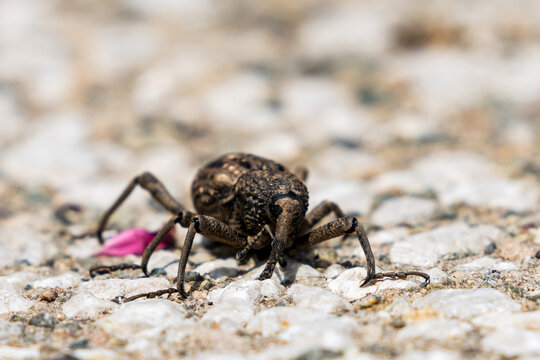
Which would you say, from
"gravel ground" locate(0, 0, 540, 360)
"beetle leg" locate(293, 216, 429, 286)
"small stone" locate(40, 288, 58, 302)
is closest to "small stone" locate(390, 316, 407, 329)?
"gravel ground" locate(0, 0, 540, 360)

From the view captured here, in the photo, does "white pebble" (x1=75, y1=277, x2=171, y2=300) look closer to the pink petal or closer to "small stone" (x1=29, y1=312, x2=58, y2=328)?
"small stone" (x1=29, y1=312, x2=58, y2=328)

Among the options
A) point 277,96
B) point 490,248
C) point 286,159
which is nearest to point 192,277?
point 490,248

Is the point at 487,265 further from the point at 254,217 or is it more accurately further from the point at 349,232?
the point at 254,217

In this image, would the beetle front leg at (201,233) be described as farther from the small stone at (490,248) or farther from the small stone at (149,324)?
the small stone at (490,248)

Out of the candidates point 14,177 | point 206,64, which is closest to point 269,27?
point 206,64

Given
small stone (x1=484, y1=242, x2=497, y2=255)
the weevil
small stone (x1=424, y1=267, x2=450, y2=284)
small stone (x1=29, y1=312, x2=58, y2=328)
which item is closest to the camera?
small stone (x1=29, y1=312, x2=58, y2=328)

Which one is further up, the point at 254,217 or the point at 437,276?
the point at 254,217
